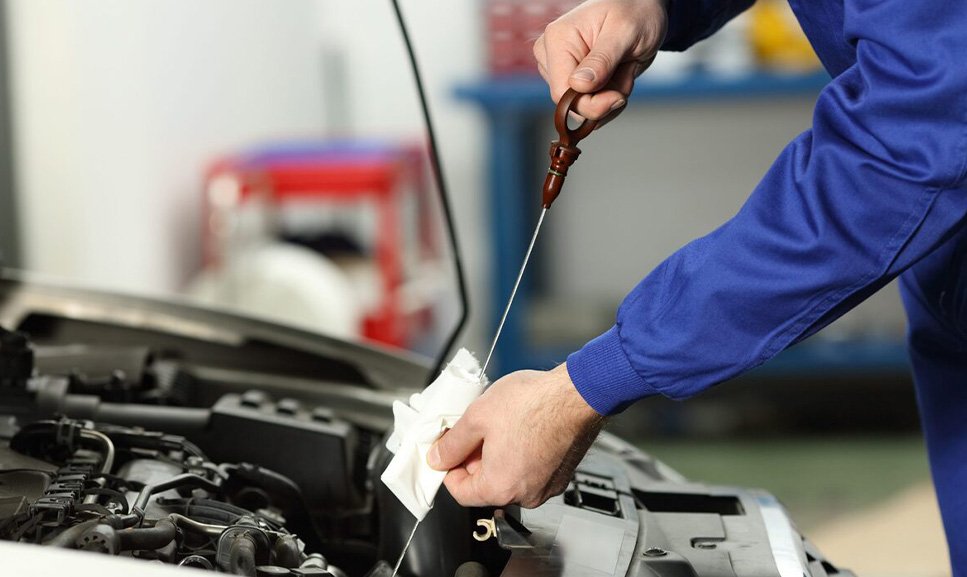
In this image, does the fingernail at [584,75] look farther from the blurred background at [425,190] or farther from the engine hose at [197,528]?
the blurred background at [425,190]

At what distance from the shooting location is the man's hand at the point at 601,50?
0.97m

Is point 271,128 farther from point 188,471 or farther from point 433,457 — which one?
point 433,457

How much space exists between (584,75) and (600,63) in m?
0.03

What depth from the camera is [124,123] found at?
311 cm

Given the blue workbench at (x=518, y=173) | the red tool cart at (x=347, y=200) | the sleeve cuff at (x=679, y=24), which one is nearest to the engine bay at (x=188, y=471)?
the sleeve cuff at (x=679, y=24)

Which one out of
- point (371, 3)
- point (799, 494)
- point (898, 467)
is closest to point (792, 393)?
point (898, 467)

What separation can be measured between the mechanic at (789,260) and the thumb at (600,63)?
0.21 meters

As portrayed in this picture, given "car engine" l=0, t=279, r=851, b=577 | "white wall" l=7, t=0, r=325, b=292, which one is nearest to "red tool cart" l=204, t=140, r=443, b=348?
"white wall" l=7, t=0, r=325, b=292

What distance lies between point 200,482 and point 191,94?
284 cm

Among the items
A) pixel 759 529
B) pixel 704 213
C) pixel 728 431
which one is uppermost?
pixel 759 529

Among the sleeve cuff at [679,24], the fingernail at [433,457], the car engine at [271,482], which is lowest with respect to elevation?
the car engine at [271,482]

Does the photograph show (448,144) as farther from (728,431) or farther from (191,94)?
(728,431)

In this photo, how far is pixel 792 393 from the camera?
3.85 metres

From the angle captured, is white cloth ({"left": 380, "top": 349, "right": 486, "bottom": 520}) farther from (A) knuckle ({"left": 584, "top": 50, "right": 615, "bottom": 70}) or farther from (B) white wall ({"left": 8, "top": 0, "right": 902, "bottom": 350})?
(B) white wall ({"left": 8, "top": 0, "right": 902, "bottom": 350})
